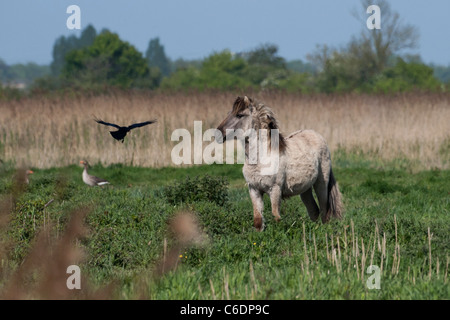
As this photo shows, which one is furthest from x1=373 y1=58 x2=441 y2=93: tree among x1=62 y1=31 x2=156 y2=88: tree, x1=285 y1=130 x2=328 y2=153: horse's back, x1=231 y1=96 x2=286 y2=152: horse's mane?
x1=231 y1=96 x2=286 y2=152: horse's mane

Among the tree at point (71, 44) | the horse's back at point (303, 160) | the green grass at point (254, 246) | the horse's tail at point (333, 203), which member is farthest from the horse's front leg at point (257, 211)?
the tree at point (71, 44)

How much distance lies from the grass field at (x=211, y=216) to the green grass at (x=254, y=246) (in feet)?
0.07

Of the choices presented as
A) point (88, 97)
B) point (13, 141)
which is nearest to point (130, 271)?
point (13, 141)

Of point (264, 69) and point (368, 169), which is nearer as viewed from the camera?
point (368, 169)

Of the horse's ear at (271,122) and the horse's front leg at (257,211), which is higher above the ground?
the horse's ear at (271,122)

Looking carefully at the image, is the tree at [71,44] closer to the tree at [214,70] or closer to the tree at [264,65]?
the tree at [214,70]

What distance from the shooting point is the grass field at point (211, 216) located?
521 centimetres

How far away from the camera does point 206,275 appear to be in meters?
6.05

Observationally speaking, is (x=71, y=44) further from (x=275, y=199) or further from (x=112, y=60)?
(x=275, y=199)

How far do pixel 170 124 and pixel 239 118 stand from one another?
948 cm

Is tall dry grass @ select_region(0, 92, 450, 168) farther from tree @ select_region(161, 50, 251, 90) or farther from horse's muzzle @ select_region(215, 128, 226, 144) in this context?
tree @ select_region(161, 50, 251, 90)

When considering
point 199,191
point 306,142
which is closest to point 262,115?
point 306,142
